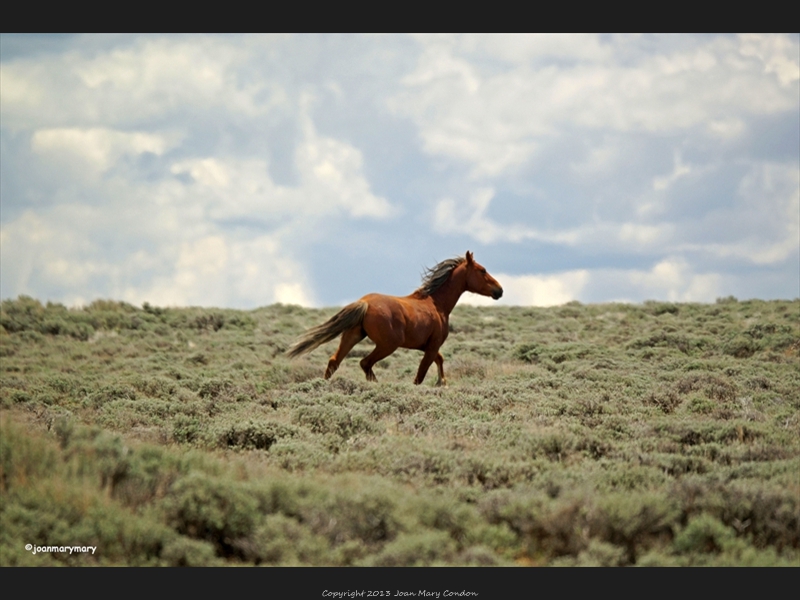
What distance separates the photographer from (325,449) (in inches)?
340

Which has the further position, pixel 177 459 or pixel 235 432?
pixel 235 432

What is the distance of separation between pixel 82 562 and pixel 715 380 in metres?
11.7

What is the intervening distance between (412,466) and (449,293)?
25.2ft

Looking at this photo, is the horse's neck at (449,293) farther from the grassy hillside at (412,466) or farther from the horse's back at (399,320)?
the grassy hillside at (412,466)

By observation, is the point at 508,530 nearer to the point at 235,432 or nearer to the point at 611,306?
the point at 235,432

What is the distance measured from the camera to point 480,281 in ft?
49.9

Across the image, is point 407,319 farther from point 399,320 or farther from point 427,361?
point 427,361

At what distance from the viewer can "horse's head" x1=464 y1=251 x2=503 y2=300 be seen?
1517 cm

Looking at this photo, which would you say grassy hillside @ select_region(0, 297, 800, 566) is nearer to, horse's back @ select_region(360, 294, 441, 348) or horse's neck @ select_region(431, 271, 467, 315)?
horse's back @ select_region(360, 294, 441, 348)

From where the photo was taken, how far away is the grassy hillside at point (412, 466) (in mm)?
5520

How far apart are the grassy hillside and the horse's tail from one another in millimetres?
766

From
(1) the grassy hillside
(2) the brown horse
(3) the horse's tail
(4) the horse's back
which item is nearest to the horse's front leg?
(2) the brown horse

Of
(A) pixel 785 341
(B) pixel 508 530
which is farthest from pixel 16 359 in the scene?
(A) pixel 785 341
